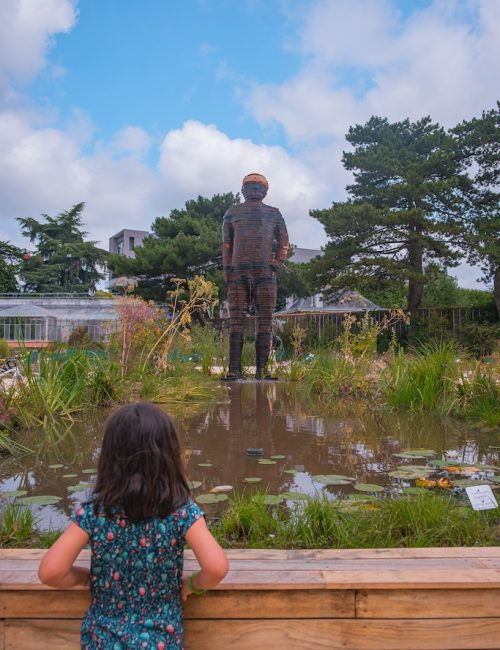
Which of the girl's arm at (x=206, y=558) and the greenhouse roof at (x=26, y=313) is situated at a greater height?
the greenhouse roof at (x=26, y=313)

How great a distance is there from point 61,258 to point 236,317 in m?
37.6

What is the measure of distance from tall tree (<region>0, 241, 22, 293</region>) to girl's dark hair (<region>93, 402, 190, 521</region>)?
42.0m

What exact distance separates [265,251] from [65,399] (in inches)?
155

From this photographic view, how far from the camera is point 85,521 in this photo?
1.36m

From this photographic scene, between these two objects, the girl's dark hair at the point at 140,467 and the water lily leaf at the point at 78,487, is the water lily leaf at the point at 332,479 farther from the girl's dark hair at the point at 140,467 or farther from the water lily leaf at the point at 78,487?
the girl's dark hair at the point at 140,467

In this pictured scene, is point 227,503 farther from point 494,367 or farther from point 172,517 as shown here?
point 494,367

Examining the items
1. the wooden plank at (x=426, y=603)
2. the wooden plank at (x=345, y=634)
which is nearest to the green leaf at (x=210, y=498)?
the wooden plank at (x=345, y=634)

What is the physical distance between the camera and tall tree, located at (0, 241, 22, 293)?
40.3 m

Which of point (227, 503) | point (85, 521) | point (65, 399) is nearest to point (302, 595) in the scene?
point (85, 521)

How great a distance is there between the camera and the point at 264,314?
26.9 ft

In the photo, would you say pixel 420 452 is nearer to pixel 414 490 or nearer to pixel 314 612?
pixel 414 490

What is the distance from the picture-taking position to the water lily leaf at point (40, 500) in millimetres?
2451

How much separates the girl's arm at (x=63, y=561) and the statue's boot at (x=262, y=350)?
6.96 metres

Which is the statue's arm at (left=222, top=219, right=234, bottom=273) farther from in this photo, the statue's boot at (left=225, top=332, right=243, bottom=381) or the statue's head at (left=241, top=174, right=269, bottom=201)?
the statue's boot at (left=225, top=332, right=243, bottom=381)
